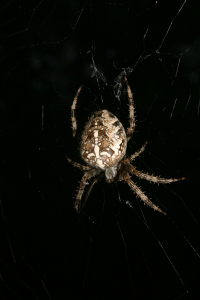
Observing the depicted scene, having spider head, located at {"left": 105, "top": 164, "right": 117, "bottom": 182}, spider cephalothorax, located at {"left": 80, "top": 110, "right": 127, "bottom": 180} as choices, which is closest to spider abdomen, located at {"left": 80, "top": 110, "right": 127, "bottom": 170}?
spider cephalothorax, located at {"left": 80, "top": 110, "right": 127, "bottom": 180}

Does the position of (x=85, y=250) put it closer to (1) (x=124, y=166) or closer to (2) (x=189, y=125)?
(1) (x=124, y=166)

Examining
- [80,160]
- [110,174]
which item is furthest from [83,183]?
[80,160]

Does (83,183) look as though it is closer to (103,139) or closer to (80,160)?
(80,160)

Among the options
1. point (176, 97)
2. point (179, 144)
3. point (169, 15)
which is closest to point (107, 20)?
point (169, 15)

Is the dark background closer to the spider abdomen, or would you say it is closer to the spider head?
the spider head

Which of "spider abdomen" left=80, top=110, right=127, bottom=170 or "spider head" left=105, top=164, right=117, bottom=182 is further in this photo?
"spider head" left=105, top=164, right=117, bottom=182
